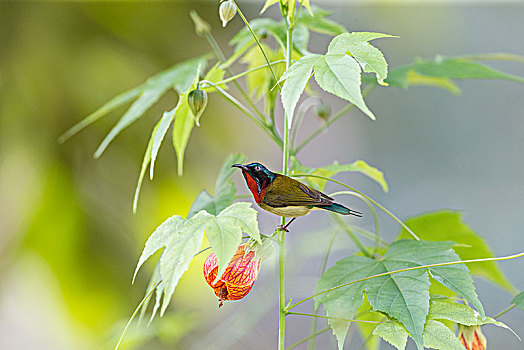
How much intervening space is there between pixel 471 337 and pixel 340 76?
183mm

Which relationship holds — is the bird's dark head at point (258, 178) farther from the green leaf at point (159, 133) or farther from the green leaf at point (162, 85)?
→ the green leaf at point (162, 85)

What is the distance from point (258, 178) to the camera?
0.92 feet

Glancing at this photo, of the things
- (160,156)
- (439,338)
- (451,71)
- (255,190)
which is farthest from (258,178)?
→ (160,156)

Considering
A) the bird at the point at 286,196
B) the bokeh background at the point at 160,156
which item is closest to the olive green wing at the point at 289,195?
the bird at the point at 286,196

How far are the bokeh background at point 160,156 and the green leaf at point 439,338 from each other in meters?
0.59

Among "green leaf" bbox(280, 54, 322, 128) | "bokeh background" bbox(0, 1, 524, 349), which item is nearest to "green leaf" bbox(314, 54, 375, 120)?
"green leaf" bbox(280, 54, 322, 128)

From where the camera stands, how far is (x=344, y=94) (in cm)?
23

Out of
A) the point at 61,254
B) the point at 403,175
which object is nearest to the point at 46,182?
the point at 61,254

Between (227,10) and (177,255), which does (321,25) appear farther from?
(177,255)

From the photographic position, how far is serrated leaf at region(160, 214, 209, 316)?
0.74ft

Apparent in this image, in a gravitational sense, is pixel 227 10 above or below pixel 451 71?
above

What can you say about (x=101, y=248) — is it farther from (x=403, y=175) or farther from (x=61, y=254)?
(x=403, y=175)

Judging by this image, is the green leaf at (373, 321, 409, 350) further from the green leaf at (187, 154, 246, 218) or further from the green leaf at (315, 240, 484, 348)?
the green leaf at (187, 154, 246, 218)

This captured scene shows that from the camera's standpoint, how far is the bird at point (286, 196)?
269mm
